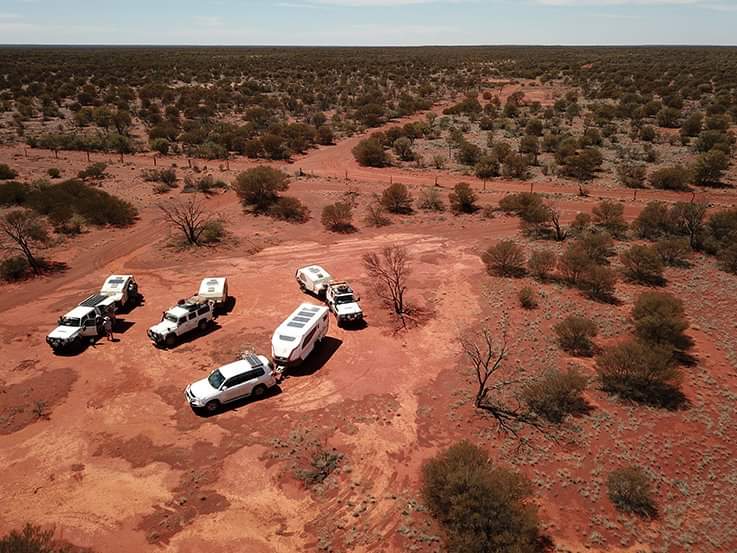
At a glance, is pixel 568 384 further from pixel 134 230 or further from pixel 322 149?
pixel 322 149

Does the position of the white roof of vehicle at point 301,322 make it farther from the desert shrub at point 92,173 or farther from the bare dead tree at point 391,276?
the desert shrub at point 92,173

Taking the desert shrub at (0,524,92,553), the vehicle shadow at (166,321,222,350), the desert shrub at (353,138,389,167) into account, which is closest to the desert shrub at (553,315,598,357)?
the vehicle shadow at (166,321,222,350)

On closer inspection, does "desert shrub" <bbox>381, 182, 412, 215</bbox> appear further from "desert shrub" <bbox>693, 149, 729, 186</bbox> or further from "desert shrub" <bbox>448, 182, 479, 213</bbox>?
"desert shrub" <bbox>693, 149, 729, 186</bbox>

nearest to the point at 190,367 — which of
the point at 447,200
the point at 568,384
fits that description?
the point at 568,384

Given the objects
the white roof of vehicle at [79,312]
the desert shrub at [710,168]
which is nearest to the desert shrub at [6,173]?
the white roof of vehicle at [79,312]

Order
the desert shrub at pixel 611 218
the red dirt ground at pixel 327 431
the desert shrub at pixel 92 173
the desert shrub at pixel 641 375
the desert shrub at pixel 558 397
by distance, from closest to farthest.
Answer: the red dirt ground at pixel 327 431, the desert shrub at pixel 558 397, the desert shrub at pixel 641 375, the desert shrub at pixel 611 218, the desert shrub at pixel 92 173
